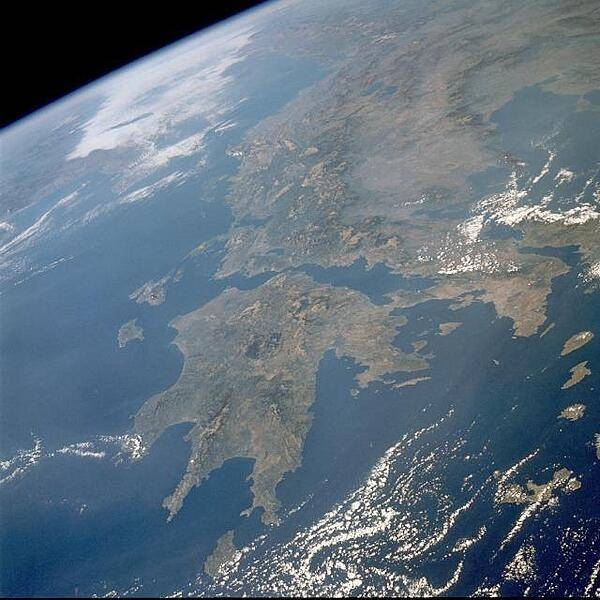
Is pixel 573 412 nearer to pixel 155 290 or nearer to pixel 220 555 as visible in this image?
pixel 220 555

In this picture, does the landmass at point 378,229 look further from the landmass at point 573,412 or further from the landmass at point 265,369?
the landmass at point 573,412

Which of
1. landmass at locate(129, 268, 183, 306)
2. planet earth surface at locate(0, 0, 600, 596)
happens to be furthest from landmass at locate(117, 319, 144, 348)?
landmass at locate(129, 268, 183, 306)

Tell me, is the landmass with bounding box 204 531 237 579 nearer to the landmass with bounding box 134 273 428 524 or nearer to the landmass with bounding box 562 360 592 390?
the landmass with bounding box 134 273 428 524

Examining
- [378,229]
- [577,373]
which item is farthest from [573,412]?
[378,229]

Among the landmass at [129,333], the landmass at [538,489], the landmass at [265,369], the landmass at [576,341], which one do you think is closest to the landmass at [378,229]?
the landmass at [265,369]

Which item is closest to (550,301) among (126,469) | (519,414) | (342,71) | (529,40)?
(519,414)

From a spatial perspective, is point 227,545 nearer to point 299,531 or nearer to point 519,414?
point 299,531

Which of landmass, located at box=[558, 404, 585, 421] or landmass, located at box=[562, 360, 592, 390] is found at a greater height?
landmass, located at box=[562, 360, 592, 390]

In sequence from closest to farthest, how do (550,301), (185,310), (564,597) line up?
(564,597) → (550,301) → (185,310)
